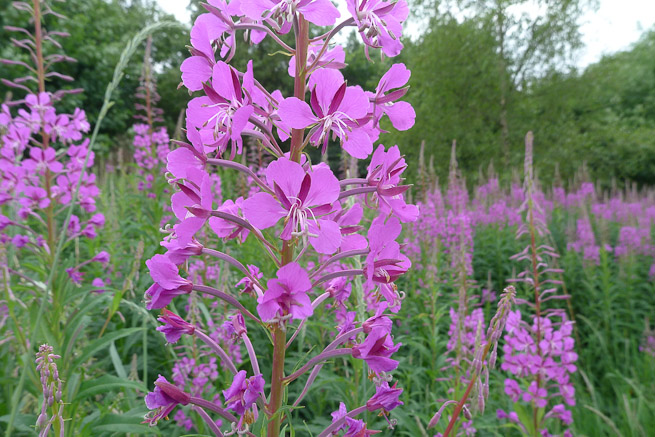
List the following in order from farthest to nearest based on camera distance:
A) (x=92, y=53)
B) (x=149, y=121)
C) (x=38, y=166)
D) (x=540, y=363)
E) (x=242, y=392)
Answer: (x=92, y=53)
(x=149, y=121)
(x=38, y=166)
(x=540, y=363)
(x=242, y=392)

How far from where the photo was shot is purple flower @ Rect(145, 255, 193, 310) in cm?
110

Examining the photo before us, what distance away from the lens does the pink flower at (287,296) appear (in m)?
1.01

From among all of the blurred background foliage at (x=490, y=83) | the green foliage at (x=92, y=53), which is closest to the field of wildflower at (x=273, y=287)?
the green foliage at (x=92, y=53)

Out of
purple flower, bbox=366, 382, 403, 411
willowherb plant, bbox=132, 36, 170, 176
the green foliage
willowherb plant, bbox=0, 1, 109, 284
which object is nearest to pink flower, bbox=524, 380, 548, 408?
purple flower, bbox=366, 382, 403, 411

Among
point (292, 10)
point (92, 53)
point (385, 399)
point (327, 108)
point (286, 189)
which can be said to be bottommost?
point (385, 399)

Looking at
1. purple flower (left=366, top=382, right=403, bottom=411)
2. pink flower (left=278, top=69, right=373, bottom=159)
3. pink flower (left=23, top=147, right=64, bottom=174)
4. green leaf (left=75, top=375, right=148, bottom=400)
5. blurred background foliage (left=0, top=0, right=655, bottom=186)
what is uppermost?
blurred background foliage (left=0, top=0, right=655, bottom=186)

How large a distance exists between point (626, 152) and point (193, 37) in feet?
86.2

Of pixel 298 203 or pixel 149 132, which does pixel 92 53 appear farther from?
pixel 298 203

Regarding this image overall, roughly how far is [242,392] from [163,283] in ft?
1.18

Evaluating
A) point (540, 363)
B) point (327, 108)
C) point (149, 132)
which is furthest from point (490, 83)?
point (327, 108)

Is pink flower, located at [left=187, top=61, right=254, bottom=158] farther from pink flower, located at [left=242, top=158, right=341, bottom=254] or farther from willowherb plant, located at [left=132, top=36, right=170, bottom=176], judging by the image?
willowherb plant, located at [left=132, top=36, right=170, bottom=176]

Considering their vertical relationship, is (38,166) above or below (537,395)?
above

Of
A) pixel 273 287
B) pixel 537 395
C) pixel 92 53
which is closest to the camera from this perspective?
pixel 273 287

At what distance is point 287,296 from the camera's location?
3.43ft
